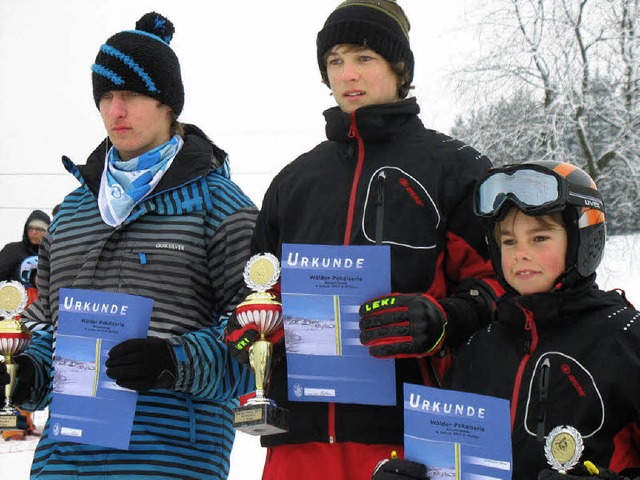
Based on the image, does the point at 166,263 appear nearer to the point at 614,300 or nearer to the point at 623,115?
the point at 614,300

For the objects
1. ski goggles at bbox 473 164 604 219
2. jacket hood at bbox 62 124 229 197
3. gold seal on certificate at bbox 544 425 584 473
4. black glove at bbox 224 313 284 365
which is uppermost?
jacket hood at bbox 62 124 229 197

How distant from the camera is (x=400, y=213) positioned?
3.05m

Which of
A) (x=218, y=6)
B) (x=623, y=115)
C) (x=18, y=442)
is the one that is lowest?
(x=18, y=442)

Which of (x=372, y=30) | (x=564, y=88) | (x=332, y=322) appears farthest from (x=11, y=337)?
(x=564, y=88)

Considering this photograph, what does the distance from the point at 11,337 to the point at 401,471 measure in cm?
151

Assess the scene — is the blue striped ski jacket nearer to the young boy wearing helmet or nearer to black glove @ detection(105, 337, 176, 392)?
black glove @ detection(105, 337, 176, 392)

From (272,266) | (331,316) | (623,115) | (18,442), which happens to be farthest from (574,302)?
(623,115)

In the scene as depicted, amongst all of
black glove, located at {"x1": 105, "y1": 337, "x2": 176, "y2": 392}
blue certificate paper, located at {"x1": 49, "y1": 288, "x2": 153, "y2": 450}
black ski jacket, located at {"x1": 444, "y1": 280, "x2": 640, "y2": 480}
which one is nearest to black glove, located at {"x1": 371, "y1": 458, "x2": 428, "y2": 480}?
black ski jacket, located at {"x1": 444, "y1": 280, "x2": 640, "y2": 480}

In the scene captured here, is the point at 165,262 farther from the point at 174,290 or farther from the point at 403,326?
the point at 403,326

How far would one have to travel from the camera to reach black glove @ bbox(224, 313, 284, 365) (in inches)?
118

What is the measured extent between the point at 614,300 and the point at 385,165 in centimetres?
79

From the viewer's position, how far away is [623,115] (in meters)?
15.0

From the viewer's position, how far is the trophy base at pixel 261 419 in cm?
286

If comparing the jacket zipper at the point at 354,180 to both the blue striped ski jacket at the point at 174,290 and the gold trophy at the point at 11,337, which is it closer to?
the blue striped ski jacket at the point at 174,290
